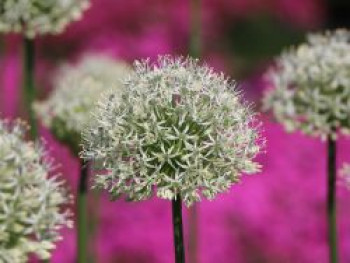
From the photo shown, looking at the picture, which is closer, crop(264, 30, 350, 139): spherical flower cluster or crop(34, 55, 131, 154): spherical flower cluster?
crop(264, 30, 350, 139): spherical flower cluster

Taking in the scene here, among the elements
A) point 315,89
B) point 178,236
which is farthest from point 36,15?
point 178,236

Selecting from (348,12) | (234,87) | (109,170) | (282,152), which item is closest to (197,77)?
(234,87)

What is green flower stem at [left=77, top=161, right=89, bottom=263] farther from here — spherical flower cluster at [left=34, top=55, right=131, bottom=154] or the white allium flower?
the white allium flower

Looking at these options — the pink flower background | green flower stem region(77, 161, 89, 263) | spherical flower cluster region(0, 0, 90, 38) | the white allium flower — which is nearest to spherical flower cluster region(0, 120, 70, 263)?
the white allium flower

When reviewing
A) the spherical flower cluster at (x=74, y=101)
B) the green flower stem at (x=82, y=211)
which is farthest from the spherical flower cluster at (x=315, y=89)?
the green flower stem at (x=82, y=211)

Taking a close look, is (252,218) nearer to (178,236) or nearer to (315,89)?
(315,89)

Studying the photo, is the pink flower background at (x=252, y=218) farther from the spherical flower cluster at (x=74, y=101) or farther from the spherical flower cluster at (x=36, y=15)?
the spherical flower cluster at (x=36, y=15)
